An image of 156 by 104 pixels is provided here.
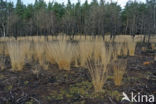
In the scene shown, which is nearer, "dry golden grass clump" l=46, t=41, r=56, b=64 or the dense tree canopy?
"dry golden grass clump" l=46, t=41, r=56, b=64

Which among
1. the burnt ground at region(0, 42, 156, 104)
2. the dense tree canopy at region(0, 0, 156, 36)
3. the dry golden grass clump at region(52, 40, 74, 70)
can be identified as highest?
the dense tree canopy at region(0, 0, 156, 36)

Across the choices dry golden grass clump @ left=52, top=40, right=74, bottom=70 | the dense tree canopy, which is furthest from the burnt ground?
the dense tree canopy

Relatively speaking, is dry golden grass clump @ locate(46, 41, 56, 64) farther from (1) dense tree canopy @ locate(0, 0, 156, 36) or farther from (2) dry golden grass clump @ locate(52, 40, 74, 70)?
(1) dense tree canopy @ locate(0, 0, 156, 36)

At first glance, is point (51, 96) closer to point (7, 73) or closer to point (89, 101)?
point (89, 101)

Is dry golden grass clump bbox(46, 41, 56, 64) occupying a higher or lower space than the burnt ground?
higher

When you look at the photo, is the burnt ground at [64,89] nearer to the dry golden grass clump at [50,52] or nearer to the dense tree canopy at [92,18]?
the dry golden grass clump at [50,52]

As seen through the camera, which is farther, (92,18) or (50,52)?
(92,18)

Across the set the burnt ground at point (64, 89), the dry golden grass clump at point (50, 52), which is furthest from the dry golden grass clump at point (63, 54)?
the burnt ground at point (64, 89)

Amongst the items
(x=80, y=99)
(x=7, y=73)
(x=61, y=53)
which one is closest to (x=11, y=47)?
(x=7, y=73)

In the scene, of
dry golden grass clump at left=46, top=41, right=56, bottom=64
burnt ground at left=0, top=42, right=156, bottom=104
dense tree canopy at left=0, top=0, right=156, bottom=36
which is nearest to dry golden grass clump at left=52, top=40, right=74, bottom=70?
dry golden grass clump at left=46, top=41, right=56, bottom=64

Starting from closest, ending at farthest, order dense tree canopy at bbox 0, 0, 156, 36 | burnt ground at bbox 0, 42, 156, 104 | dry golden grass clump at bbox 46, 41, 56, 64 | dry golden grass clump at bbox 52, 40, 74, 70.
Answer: burnt ground at bbox 0, 42, 156, 104
dry golden grass clump at bbox 52, 40, 74, 70
dry golden grass clump at bbox 46, 41, 56, 64
dense tree canopy at bbox 0, 0, 156, 36

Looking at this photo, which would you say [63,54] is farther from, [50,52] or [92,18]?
[92,18]

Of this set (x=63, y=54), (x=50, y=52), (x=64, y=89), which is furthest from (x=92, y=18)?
(x=64, y=89)

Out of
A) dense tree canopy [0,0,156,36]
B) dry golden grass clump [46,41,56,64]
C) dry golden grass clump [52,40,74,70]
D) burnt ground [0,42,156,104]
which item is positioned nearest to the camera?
burnt ground [0,42,156,104]
